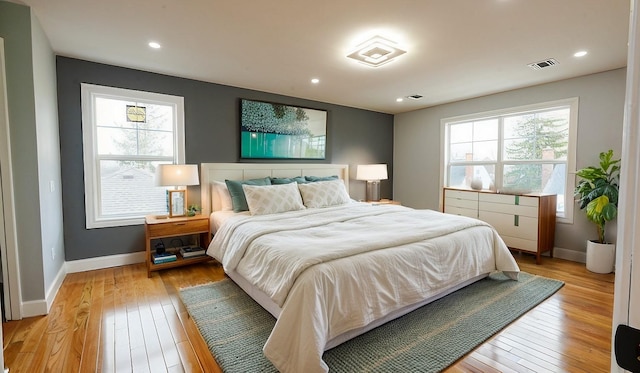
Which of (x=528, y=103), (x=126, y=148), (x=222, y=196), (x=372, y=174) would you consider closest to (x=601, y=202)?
(x=528, y=103)

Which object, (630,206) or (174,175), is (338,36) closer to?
(174,175)

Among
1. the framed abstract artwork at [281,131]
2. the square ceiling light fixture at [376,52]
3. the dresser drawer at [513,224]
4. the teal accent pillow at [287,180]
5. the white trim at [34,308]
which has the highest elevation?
the square ceiling light fixture at [376,52]

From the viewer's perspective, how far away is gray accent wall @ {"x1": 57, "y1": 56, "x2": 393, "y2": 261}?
10.6 feet

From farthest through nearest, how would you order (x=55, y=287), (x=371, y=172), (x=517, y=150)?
(x=371, y=172) → (x=517, y=150) → (x=55, y=287)

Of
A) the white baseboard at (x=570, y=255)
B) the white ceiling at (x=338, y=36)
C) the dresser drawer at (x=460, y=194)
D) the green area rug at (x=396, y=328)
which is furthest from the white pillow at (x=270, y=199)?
the white baseboard at (x=570, y=255)

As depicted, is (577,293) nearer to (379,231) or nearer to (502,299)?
(502,299)

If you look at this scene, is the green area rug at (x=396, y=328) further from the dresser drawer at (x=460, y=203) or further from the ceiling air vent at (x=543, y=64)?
the ceiling air vent at (x=543, y=64)

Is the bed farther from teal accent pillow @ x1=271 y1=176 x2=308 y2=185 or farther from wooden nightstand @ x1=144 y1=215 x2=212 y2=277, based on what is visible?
teal accent pillow @ x1=271 y1=176 x2=308 y2=185

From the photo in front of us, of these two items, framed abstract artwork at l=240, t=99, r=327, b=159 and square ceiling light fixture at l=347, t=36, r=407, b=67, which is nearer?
square ceiling light fixture at l=347, t=36, r=407, b=67

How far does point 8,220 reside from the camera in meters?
2.27

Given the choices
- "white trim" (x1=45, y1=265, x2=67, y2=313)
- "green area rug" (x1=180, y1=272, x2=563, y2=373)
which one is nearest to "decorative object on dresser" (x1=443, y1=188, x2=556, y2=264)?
"green area rug" (x1=180, y1=272, x2=563, y2=373)

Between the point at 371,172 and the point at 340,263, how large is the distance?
3.48 m

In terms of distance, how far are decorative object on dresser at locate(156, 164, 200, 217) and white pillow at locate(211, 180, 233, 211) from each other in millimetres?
378

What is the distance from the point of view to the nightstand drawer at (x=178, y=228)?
329cm
